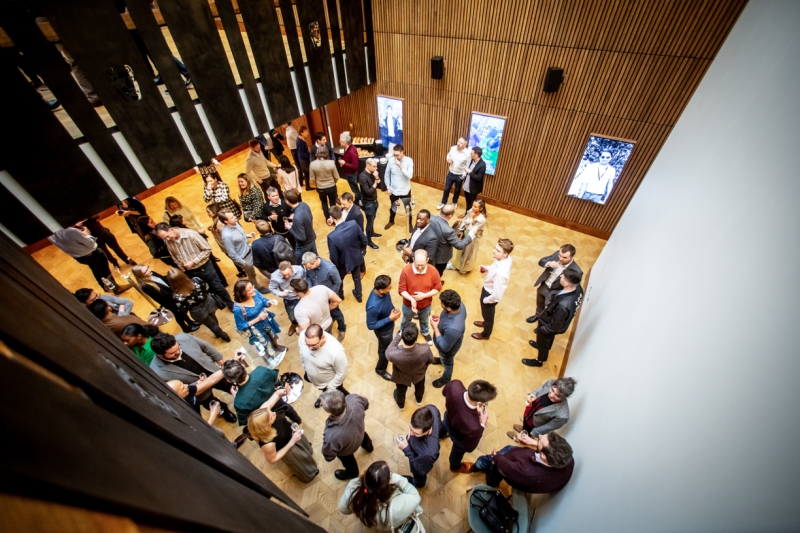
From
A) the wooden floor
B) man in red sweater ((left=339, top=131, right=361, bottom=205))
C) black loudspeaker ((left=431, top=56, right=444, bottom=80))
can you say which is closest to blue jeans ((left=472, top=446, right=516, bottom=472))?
the wooden floor

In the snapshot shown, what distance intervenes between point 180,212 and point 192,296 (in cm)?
213

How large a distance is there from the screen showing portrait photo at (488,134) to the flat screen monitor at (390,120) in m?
1.87

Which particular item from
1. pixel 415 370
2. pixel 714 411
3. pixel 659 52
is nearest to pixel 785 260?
pixel 714 411

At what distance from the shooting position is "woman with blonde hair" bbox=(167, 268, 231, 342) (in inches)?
174

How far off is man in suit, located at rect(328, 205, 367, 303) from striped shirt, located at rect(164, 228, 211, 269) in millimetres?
1785

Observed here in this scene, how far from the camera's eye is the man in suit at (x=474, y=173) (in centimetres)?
674

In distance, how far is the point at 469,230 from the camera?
18.2 ft

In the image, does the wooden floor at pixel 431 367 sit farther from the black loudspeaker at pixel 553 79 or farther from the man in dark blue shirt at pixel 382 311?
the black loudspeaker at pixel 553 79

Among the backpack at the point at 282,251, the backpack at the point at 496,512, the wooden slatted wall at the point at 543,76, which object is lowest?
the backpack at the point at 496,512

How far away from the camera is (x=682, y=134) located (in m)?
4.23

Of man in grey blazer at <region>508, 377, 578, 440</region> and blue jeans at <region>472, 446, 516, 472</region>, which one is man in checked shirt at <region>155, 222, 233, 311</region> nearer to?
blue jeans at <region>472, 446, 516, 472</region>

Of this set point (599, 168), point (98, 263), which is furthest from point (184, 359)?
point (599, 168)

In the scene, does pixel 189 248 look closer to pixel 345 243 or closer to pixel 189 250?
pixel 189 250

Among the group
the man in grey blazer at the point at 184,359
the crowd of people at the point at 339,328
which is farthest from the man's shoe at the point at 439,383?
the man in grey blazer at the point at 184,359
